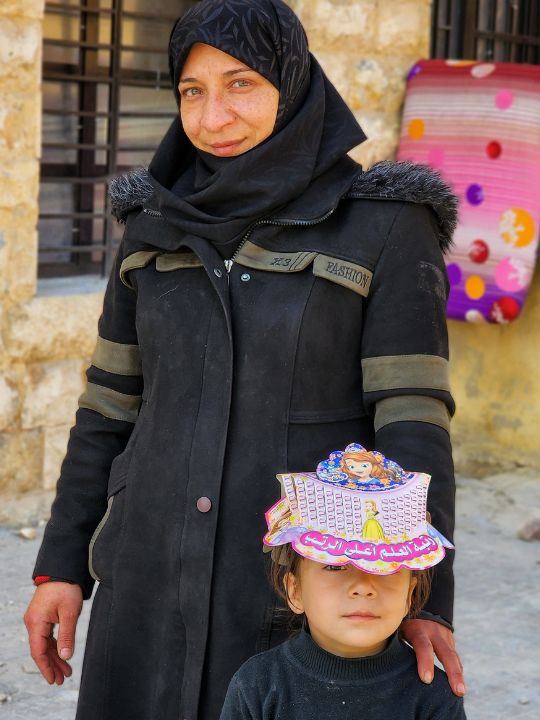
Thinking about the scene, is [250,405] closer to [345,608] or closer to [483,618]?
[345,608]

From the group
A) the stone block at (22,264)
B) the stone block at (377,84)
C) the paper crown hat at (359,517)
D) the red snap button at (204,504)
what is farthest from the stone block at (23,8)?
the paper crown hat at (359,517)

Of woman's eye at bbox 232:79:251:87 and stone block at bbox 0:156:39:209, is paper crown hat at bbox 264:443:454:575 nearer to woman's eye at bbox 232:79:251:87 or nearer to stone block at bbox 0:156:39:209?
woman's eye at bbox 232:79:251:87

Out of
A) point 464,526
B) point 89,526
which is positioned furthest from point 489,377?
point 89,526

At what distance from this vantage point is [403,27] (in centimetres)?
554

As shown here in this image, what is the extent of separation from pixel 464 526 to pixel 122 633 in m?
3.31

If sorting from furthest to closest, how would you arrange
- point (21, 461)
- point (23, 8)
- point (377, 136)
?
point (377, 136), point (21, 461), point (23, 8)

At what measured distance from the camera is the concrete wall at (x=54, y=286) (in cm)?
454

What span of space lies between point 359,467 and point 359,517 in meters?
0.08

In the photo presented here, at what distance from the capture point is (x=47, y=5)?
16.2 feet

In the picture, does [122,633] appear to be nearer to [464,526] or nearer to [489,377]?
[464,526]

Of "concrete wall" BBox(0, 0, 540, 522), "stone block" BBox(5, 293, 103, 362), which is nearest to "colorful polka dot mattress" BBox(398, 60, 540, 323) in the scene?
"concrete wall" BBox(0, 0, 540, 522)

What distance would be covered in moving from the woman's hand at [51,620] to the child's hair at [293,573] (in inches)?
19.7

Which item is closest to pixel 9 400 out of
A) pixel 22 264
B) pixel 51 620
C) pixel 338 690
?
pixel 22 264

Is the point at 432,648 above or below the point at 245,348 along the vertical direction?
below
